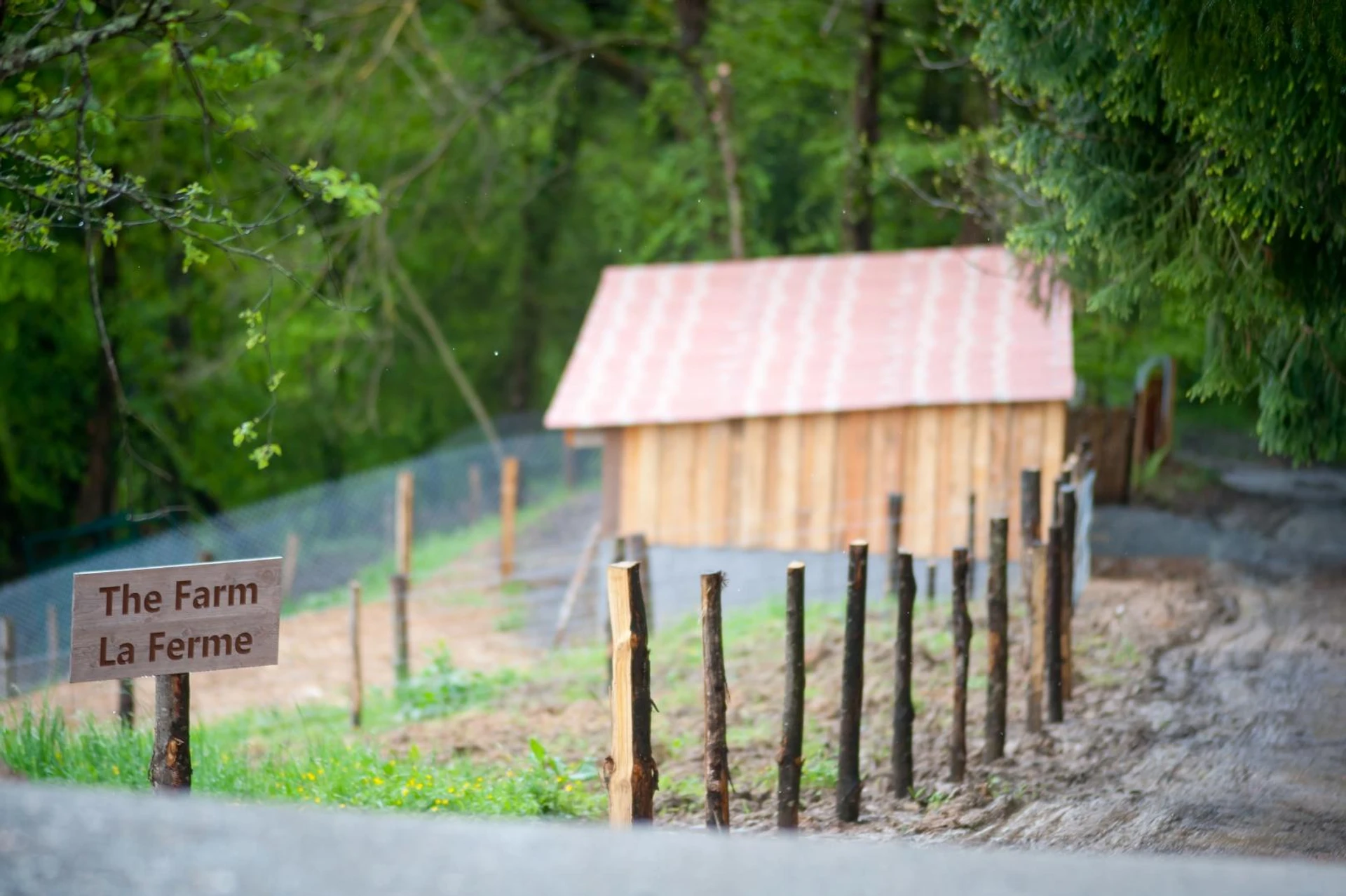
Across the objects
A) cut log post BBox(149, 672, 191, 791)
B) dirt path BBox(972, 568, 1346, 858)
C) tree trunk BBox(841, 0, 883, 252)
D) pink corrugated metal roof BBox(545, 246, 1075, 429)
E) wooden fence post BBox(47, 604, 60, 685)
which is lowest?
wooden fence post BBox(47, 604, 60, 685)

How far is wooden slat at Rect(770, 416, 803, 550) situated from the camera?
53.6 ft

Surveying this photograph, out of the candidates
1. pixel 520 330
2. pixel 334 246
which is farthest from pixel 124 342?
pixel 520 330

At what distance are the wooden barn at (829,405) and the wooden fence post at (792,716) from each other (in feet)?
26.5

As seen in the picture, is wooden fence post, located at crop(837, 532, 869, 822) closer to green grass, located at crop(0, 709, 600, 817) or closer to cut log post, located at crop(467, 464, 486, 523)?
green grass, located at crop(0, 709, 600, 817)

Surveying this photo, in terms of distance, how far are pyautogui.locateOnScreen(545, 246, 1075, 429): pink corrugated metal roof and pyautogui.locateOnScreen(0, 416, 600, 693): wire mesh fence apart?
4588mm

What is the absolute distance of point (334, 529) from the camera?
23.1 meters

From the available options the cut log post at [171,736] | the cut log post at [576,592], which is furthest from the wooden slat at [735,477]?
the cut log post at [171,736]

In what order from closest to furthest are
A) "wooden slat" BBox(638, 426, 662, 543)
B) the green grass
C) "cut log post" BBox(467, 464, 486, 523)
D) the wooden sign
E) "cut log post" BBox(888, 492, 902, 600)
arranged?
1. the wooden sign
2. the green grass
3. "cut log post" BBox(888, 492, 902, 600)
4. "wooden slat" BBox(638, 426, 662, 543)
5. "cut log post" BBox(467, 464, 486, 523)

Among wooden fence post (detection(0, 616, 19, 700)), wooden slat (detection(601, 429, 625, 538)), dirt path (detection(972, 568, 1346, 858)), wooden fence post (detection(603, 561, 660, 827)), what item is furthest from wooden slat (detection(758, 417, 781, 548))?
wooden fence post (detection(603, 561, 660, 827))

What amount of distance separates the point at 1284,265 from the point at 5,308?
1977cm

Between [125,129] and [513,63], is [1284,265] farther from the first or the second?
[513,63]

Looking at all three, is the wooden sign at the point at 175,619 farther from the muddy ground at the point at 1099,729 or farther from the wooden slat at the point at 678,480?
the wooden slat at the point at 678,480

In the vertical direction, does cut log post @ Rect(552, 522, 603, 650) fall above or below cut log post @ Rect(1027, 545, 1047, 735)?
below

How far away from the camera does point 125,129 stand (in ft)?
62.6
